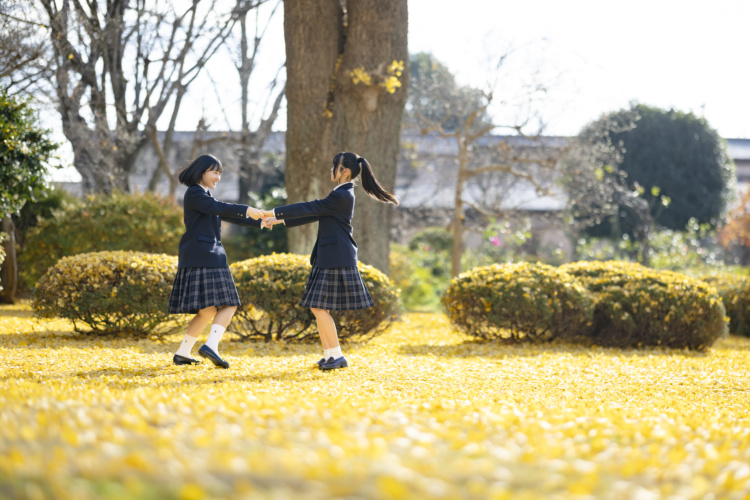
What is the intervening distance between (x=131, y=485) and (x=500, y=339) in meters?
6.59

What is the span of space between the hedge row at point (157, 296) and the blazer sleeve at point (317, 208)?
2.00 meters

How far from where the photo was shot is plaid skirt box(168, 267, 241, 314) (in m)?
5.30

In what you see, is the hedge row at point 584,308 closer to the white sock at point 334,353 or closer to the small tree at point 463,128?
the white sock at point 334,353

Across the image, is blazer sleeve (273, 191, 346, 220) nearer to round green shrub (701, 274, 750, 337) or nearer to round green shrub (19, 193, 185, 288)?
round green shrub (19, 193, 185, 288)

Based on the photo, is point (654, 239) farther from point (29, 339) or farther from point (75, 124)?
point (29, 339)

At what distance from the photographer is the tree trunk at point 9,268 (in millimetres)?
10688

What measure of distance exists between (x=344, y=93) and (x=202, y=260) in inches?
184

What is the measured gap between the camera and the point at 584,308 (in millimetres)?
7855

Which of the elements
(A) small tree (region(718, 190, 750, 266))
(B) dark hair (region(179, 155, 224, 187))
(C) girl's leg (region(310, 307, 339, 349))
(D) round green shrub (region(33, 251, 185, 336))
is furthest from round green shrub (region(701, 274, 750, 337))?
(A) small tree (region(718, 190, 750, 266))

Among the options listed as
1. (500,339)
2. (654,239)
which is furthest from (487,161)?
(500,339)

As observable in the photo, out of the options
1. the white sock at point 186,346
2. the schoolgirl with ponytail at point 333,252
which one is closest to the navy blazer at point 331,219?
the schoolgirl with ponytail at point 333,252

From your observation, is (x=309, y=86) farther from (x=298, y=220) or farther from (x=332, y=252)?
(x=332, y=252)

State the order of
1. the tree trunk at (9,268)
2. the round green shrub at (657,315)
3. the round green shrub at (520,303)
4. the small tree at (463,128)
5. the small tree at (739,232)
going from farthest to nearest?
the small tree at (739,232) < the small tree at (463,128) < the tree trunk at (9,268) < the round green shrub at (657,315) < the round green shrub at (520,303)

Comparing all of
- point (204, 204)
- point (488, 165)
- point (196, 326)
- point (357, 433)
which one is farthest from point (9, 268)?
point (357, 433)
